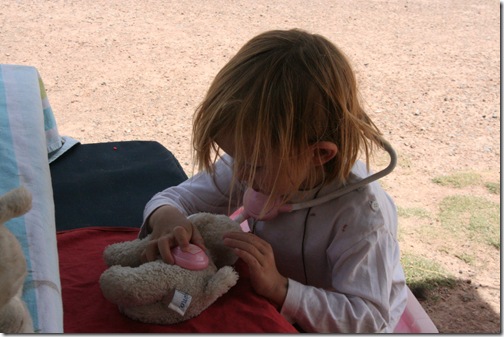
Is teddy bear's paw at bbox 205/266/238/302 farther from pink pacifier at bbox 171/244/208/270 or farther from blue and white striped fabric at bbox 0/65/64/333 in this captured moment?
blue and white striped fabric at bbox 0/65/64/333

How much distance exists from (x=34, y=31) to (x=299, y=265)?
12.2ft

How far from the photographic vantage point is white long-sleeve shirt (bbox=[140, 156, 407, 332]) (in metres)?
1.05

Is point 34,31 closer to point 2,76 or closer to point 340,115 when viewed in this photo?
point 2,76

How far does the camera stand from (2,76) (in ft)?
5.05

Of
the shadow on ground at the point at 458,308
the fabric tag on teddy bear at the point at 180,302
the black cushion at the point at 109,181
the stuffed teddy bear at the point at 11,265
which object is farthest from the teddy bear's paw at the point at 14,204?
the shadow on ground at the point at 458,308

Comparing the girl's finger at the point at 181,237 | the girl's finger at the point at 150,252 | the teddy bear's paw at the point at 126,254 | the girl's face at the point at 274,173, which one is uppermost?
the girl's face at the point at 274,173

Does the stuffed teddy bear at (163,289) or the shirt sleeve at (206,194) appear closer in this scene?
the stuffed teddy bear at (163,289)

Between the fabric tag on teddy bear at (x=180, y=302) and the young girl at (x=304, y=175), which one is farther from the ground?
the young girl at (x=304, y=175)

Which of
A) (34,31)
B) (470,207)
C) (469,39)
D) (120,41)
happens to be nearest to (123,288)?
(470,207)

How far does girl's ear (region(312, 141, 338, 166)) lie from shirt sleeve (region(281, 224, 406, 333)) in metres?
0.16

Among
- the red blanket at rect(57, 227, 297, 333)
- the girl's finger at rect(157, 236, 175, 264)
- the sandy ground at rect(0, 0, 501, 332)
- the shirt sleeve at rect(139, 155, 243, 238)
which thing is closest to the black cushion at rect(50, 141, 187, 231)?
the shirt sleeve at rect(139, 155, 243, 238)

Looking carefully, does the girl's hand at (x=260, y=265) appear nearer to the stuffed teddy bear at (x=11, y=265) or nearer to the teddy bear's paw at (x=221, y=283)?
the teddy bear's paw at (x=221, y=283)

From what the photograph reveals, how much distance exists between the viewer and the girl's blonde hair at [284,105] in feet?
3.21

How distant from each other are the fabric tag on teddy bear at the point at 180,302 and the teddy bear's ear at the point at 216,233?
0.14 meters
